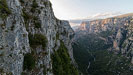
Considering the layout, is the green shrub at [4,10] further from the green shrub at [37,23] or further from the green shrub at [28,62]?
the green shrub at [37,23]

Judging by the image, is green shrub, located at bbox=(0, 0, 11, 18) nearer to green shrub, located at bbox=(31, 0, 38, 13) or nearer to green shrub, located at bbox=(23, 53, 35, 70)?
green shrub, located at bbox=(23, 53, 35, 70)

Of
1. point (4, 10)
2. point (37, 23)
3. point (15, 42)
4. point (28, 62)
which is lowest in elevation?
point (28, 62)

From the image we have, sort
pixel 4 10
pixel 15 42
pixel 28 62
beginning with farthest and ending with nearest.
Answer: pixel 28 62
pixel 15 42
pixel 4 10

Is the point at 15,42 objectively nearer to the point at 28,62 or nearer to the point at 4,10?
the point at 28,62

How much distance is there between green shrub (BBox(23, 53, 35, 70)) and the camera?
18744mm

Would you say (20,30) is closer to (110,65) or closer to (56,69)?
(56,69)

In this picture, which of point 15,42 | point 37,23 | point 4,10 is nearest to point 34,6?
point 37,23

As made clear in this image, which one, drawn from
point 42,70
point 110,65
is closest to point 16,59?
point 42,70

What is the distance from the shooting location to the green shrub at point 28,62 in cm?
1874

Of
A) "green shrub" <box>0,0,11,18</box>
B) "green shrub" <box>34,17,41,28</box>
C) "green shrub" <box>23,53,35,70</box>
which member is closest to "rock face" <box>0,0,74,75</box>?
"green shrub" <box>0,0,11,18</box>

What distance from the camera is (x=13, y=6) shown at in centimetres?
1802

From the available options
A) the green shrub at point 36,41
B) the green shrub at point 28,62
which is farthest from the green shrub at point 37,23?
the green shrub at point 28,62

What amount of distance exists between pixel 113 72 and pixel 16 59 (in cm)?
16682

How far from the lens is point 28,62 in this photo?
1923 centimetres
